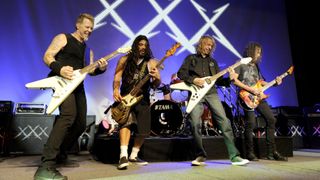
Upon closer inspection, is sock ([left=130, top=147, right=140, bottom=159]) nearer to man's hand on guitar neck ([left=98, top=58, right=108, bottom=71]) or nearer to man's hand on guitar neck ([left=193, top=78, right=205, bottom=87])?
man's hand on guitar neck ([left=193, top=78, right=205, bottom=87])

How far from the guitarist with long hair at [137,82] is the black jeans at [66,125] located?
64cm

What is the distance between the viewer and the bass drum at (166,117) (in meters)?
5.63

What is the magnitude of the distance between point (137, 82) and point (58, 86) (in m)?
1.08

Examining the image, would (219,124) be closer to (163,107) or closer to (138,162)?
(138,162)

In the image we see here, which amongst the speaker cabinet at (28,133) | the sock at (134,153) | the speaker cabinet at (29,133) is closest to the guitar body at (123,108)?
the sock at (134,153)

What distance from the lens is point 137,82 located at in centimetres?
366

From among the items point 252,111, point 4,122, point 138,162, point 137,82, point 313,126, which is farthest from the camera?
point 313,126

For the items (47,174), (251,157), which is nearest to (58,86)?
(47,174)

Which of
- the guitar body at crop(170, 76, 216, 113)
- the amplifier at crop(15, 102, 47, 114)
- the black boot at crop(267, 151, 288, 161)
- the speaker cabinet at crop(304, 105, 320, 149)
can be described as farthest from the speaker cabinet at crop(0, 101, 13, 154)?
the speaker cabinet at crop(304, 105, 320, 149)

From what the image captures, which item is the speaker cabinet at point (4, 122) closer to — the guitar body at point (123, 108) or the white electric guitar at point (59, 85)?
the guitar body at point (123, 108)

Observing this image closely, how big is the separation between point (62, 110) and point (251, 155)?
2728 mm

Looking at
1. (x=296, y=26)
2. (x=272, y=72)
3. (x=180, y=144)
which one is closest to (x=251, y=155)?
(x=180, y=144)

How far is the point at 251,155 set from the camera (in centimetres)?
430

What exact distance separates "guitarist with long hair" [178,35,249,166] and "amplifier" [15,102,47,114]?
2.92 m
